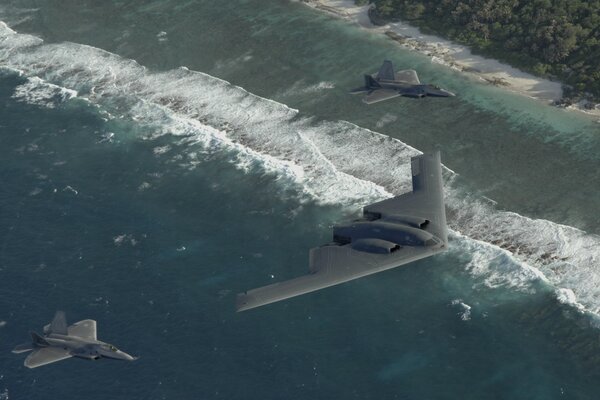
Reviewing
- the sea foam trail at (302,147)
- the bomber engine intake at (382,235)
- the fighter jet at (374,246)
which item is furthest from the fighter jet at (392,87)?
the bomber engine intake at (382,235)

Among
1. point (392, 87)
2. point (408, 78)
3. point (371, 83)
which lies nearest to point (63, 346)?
point (371, 83)

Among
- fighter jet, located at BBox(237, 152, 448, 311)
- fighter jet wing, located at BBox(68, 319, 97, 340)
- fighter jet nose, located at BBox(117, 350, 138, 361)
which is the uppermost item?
fighter jet, located at BBox(237, 152, 448, 311)

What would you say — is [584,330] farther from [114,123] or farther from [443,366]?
[114,123]

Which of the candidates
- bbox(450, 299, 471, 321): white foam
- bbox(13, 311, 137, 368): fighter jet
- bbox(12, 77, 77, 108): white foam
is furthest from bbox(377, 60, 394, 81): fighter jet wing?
bbox(13, 311, 137, 368): fighter jet

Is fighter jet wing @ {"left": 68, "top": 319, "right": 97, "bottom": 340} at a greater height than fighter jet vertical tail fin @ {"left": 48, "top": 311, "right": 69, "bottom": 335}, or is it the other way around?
fighter jet vertical tail fin @ {"left": 48, "top": 311, "right": 69, "bottom": 335}

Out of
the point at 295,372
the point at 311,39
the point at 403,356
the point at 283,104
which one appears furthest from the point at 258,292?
the point at 311,39

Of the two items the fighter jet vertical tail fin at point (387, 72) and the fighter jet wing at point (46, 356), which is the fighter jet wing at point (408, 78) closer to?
the fighter jet vertical tail fin at point (387, 72)

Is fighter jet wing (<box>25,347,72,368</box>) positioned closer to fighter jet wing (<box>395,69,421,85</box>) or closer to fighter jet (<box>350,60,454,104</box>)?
fighter jet (<box>350,60,454,104</box>)
